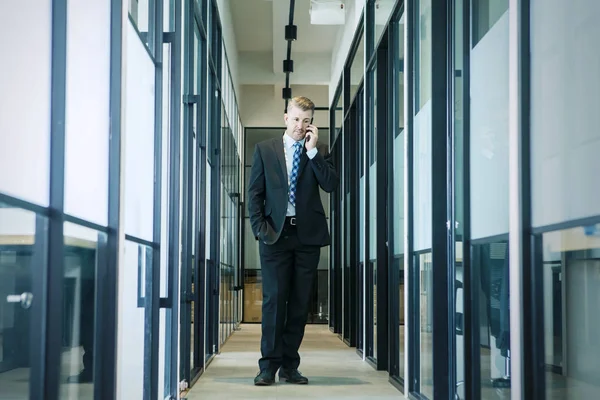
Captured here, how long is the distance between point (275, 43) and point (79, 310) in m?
8.43

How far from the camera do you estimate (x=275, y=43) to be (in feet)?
33.9

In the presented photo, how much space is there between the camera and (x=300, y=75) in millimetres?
11516

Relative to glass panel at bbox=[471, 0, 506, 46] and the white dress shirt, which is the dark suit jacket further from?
glass panel at bbox=[471, 0, 506, 46]

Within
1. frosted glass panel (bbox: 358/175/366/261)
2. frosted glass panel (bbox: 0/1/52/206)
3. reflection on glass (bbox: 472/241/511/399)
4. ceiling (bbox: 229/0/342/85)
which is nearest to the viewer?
frosted glass panel (bbox: 0/1/52/206)

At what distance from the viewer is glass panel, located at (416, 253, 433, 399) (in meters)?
3.77

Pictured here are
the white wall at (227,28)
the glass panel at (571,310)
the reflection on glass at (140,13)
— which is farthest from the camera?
the white wall at (227,28)

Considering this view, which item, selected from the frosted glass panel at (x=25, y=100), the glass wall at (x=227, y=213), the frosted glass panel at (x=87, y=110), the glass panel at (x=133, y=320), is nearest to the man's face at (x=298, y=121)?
the glass panel at (x=133, y=320)

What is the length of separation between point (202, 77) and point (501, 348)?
11.8 ft

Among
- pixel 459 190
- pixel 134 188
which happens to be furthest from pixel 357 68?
pixel 134 188

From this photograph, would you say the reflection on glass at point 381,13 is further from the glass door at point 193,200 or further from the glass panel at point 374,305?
the glass panel at point 374,305

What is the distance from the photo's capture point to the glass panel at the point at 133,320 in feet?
9.36

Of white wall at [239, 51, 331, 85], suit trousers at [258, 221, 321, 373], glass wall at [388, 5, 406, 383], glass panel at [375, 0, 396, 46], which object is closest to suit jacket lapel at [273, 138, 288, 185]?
suit trousers at [258, 221, 321, 373]

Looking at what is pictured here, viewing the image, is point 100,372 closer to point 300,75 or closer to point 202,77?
point 202,77

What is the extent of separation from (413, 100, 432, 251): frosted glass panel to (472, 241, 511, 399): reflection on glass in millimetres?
918
